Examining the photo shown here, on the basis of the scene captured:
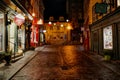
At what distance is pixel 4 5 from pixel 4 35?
2.63 m

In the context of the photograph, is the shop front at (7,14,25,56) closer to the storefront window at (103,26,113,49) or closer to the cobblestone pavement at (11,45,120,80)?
the cobblestone pavement at (11,45,120,80)

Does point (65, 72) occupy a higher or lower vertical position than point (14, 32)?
lower

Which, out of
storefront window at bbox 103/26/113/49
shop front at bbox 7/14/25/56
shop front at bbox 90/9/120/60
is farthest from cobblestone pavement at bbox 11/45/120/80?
storefront window at bbox 103/26/113/49

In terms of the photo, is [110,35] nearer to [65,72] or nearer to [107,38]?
[107,38]

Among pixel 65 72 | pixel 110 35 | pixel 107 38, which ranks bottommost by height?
pixel 65 72

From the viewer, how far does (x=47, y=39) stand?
78.2 m

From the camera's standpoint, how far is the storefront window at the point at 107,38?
22413 millimetres

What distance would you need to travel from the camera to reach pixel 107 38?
23719mm

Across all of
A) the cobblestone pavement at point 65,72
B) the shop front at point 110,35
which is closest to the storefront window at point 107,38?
the shop front at point 110,35

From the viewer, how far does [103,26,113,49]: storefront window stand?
73.5 feet

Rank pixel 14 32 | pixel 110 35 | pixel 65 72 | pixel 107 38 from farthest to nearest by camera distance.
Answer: pixel 107 38
pixel 14 32
pixel 110 35
pixel 65 72

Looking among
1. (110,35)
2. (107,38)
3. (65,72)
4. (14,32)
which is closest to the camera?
(65,72)

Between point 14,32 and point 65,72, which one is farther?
point 14,32

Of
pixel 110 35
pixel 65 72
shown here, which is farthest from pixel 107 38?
pixel 65 72
